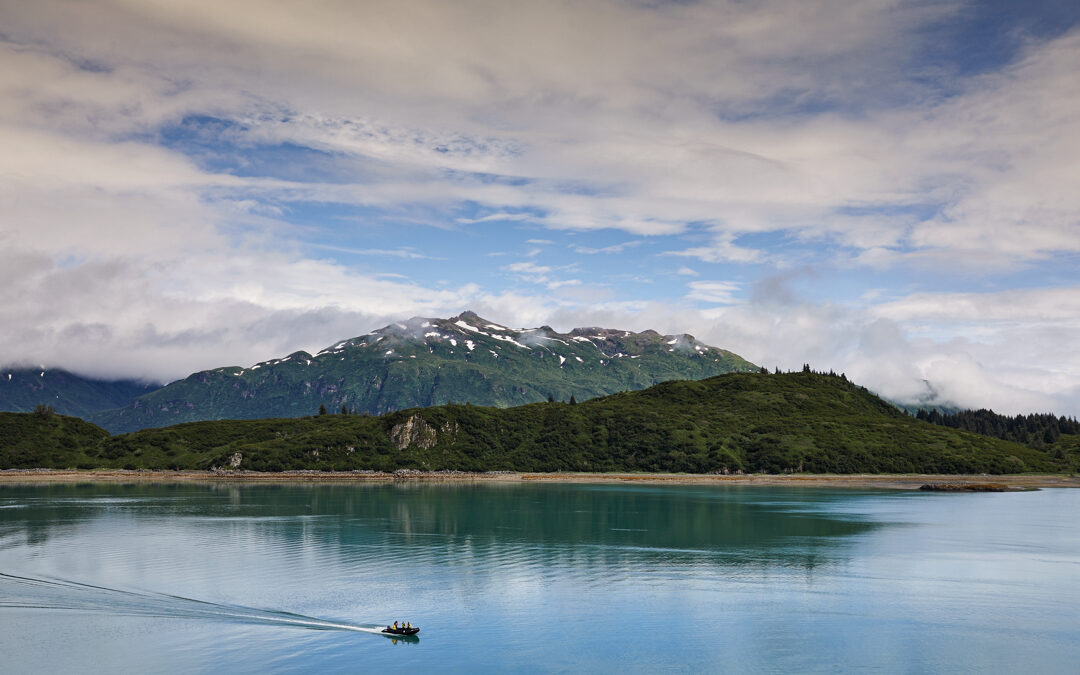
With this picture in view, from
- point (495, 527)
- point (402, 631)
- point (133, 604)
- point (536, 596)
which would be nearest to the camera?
point (402, 631)

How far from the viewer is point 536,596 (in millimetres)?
75562

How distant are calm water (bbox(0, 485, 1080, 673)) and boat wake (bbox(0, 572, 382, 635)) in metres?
0.31

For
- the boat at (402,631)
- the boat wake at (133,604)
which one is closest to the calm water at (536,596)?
the boat wake at (133,604)

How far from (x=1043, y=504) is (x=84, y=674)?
220 m

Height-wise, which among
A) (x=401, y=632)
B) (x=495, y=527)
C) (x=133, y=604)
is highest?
(x=401, y=632)

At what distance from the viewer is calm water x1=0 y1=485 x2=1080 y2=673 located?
55.5 metres

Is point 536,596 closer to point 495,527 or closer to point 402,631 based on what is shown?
point 402,631

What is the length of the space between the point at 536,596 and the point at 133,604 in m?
38.0

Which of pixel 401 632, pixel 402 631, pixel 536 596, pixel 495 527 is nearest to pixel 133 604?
pixel 401 632

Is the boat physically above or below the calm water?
above

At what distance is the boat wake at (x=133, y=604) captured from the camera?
209 ft

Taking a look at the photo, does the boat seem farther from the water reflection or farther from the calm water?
the water reflection

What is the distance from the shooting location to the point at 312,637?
2330 inches

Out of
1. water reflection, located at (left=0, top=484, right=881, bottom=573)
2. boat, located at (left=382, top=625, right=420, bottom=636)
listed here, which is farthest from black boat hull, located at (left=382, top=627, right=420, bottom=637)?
water reflection, located at (left=0, top=484, right=881, bottom=573)
